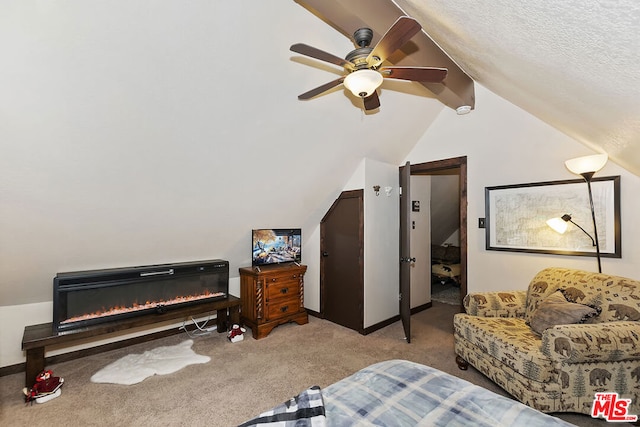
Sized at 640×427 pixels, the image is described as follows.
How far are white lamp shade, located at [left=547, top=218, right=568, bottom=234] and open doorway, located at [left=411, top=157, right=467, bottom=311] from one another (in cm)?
90

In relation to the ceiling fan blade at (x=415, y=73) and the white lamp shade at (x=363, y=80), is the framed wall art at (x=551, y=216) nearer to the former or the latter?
the ceiling fan blade at (x=415, y=73)

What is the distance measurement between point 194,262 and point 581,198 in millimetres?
4197

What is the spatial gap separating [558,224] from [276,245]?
3.12m

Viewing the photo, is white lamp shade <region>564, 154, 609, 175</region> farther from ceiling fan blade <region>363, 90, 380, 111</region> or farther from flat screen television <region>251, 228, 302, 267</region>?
flat screen television <region>251, 228, 302, 267</region>

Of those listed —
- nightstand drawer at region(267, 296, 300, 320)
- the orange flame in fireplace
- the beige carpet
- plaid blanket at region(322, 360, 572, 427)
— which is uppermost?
plaid blanket at region(322, 360, 572, 427)

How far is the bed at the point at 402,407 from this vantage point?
3.54ft

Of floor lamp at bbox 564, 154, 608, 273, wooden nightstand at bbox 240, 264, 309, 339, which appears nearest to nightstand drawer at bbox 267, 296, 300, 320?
wooden nightstand at bbox 240, 264, 309, 339

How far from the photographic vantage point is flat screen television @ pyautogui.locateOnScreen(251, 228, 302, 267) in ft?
12.2

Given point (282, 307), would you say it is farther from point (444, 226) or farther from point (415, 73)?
point (444, 226)

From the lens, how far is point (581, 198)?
2.70 meters

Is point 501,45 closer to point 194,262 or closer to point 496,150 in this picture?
point 496,150

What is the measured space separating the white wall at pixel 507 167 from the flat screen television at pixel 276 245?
2.22 meters

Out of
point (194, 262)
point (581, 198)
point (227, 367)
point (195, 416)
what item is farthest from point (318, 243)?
point (581, 198)

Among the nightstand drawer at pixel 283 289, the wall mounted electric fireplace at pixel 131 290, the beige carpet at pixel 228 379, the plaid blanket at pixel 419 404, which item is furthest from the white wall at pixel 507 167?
the wall mounted electric fireplace at pixel 131 290
